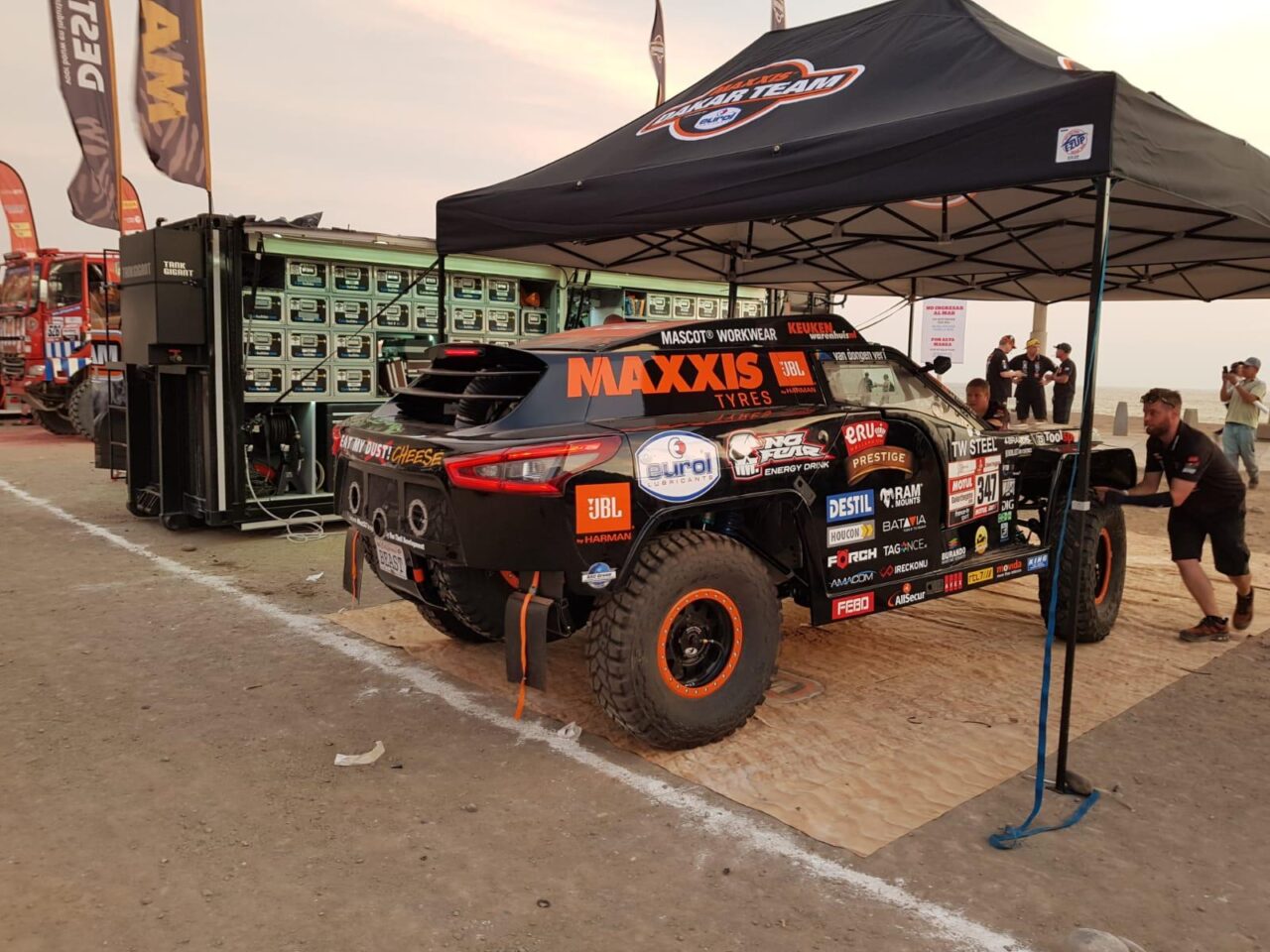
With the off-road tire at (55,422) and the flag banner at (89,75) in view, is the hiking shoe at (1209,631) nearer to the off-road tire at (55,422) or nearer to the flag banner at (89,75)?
the flag banner at (89,75)

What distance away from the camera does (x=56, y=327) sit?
1582cm

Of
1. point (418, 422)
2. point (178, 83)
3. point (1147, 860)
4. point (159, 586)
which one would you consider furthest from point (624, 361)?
point (178, 83)

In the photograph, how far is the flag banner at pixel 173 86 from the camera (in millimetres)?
10055

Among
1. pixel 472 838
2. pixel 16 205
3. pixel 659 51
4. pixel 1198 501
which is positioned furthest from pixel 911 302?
pixel 16 205

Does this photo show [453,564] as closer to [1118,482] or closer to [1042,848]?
[1042,848]

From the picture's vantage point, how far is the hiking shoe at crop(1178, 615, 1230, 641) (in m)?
5.95

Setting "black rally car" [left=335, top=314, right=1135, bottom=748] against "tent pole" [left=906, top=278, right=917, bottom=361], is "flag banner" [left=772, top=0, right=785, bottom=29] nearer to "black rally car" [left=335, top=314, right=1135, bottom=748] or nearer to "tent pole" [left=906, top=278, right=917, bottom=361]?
"tent pole" [left=906, top=278, right=917, bottom=361]

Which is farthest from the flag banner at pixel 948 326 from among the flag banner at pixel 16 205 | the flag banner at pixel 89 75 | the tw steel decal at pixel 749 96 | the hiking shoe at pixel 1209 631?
the flag banner at pixel 16 205

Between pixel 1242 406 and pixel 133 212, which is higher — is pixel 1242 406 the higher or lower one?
the lower one

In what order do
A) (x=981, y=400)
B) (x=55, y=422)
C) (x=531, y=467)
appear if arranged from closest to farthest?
(x=531, y=467) < (x=981, y=400) < (x=55, y=422)

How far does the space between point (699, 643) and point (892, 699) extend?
127cm

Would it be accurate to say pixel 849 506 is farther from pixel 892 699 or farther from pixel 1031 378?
pixel 1031 378

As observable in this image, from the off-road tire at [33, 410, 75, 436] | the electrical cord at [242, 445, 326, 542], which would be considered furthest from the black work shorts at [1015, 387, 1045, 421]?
the off-road tire at [33, 410, 75, 436]

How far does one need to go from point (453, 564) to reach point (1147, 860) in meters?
2.74
